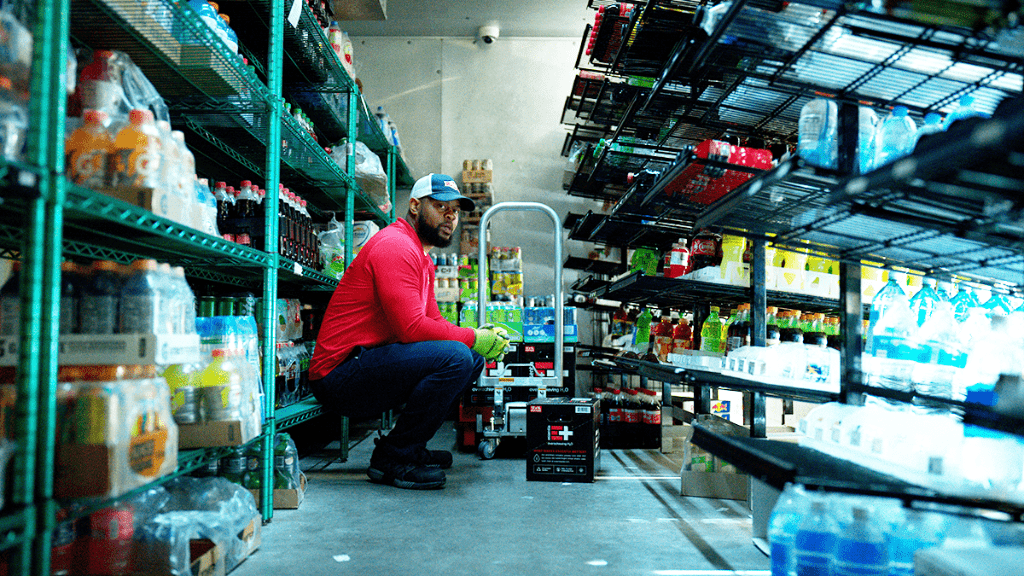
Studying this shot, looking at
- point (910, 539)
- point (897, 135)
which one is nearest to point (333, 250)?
point (897, 135)

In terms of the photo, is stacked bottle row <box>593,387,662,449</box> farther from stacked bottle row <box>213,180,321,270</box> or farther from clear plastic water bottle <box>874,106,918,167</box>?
clear plastic water bottle <box>874,106,918,167</box>

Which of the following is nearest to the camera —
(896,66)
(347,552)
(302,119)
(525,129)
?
(896,66)

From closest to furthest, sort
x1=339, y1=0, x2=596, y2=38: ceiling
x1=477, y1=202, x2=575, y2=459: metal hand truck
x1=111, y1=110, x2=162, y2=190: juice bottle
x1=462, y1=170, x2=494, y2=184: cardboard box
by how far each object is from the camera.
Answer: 1. x1=111, y1=110, x2=162, y2=190: juice bottle
2. x1=477, y1=202, x2=575, y2=459: metal hand truck
3. x1=462, y1=170, x2=494, y2=184: cardboard box
4. x1=339, y1=0, x2=596, y2=38: ceiling

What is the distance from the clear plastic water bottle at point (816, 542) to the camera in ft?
5.32

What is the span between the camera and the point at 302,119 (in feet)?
12.2

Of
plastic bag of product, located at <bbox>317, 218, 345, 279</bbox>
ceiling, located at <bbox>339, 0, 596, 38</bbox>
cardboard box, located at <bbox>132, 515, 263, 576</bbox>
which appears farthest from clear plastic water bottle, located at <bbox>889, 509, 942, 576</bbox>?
ceiling, located at <bbox>339, 0, 596, 38</bbox>

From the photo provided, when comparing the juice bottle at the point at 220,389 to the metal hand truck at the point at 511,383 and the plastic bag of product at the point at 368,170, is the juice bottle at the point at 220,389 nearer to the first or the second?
the metal hand truck at the point at 511,383

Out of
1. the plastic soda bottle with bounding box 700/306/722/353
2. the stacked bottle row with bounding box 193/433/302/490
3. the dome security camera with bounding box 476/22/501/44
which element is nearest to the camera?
the stacked bottle row with bounding box 193/433/302/490

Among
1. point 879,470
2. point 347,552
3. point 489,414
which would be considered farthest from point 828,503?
point 489,414

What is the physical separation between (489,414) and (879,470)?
8.56 feet

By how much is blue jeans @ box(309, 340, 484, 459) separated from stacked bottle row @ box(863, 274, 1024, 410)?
1.72 metres

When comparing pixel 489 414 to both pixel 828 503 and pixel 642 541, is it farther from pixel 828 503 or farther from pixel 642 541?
pixel 828 503

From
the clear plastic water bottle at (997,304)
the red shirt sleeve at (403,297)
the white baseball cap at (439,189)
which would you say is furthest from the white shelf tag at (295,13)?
the clear plastic water bottle at (997,304)

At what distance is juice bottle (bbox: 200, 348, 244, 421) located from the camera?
1876 millimetres
